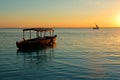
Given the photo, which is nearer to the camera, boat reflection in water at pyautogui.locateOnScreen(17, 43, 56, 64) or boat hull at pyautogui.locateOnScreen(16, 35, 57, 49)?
boat reflection in water at pyautogui.locateOnScreen(17, 43, 56, 64)

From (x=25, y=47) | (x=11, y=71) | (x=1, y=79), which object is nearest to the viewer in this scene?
(x=1, y=79)

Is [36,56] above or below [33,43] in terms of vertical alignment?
below

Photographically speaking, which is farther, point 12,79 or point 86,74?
point 86,74

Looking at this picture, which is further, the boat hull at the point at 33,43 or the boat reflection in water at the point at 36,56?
the boat hull at the point at 33,43

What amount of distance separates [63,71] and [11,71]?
4.79 m

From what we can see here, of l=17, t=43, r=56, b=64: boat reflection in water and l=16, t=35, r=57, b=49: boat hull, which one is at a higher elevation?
l=16, t=35, r=57, b=49: boat hull

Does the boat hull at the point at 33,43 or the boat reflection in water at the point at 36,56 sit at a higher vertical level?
the boat hull at the point at 33,43

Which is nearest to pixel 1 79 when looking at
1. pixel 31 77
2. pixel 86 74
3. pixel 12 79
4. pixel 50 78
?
pixel 12 79

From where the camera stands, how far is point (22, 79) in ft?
57.8

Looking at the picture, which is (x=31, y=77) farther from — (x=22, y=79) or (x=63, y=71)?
(x=63, y=71)

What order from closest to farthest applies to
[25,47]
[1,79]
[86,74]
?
[1,79] → [86,74] → [25,47]

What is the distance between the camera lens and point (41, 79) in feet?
58.2

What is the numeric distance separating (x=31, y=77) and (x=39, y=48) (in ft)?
80.6

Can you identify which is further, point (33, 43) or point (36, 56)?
point (33, 43)
